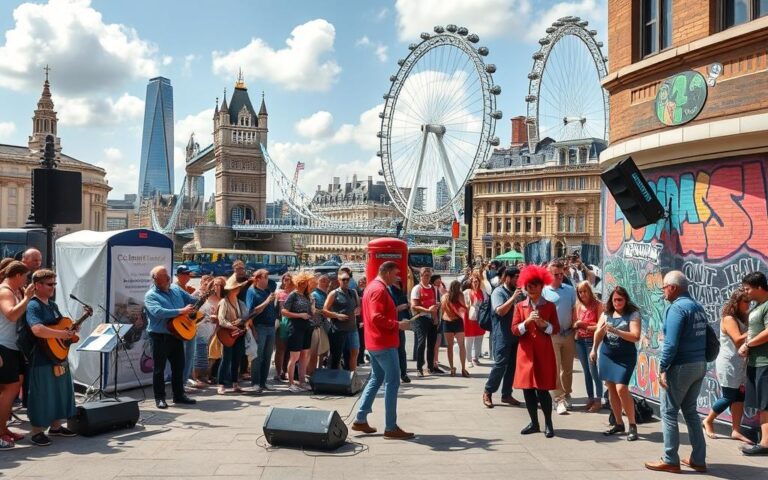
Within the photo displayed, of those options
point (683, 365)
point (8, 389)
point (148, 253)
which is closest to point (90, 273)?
point (148, 253)

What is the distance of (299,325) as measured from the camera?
10.9m

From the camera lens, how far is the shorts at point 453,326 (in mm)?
12430

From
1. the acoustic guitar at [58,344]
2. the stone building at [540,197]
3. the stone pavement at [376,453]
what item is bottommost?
the stone pavement at [376,453]

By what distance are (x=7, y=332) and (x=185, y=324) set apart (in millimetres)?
2525

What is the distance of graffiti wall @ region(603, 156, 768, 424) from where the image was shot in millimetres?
8266

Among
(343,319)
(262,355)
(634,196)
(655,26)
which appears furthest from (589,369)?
(655,26)

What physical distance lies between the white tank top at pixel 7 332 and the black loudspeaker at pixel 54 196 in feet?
15.8

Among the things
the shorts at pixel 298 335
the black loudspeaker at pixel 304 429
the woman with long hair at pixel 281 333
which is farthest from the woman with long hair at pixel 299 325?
the black loudspeaker at pixel 304 429

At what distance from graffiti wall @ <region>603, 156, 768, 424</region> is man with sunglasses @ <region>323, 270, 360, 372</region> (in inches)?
164

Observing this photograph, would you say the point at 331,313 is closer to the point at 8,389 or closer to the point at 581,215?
the point at 8,389

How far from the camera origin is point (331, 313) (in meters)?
11.0

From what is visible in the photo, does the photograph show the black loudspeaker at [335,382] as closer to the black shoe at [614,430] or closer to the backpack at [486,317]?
the backpack at [486,317]

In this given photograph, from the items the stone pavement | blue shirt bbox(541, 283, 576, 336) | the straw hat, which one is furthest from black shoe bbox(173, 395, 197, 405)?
blue shirt bbox(541, 283, 576, 336)

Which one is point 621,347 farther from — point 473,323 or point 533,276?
point 473,323
